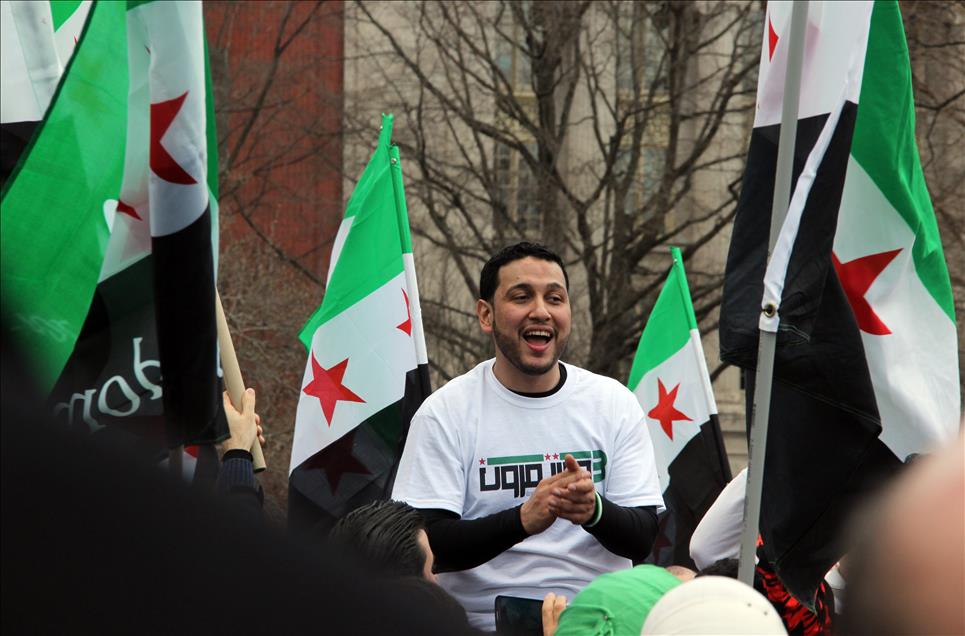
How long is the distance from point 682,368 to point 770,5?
438cm

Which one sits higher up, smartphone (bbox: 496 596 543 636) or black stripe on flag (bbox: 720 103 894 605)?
black stripe on flag (bbox: 720 103 894 605)

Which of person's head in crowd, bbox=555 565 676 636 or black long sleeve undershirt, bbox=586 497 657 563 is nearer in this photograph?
person's head in crowd, bbox=555 565 676 636

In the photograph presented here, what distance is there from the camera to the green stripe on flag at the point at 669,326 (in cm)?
851

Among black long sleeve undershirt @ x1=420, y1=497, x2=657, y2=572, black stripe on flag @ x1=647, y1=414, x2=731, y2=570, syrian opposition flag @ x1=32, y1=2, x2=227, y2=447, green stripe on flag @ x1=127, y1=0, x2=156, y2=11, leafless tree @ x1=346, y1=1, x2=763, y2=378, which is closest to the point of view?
syrian opposition flag @ x1=32, y1=2, x2=227, y2=447

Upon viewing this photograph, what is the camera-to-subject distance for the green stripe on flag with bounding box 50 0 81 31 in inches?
226

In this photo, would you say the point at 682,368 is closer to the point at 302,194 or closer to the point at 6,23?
the point at 6,23

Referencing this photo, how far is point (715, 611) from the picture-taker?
1820 millimetres

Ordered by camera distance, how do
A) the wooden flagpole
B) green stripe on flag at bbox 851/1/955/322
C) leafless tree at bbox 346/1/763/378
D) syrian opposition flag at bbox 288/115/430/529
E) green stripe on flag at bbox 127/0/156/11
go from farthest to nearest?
leafless tree at bbox 346/1/763/378
syrian opposition flag at bbox 288/115/430/529
the wooden flagpole
green stripe on flag at bbox 851/1/955/322
green stripe on flag at bbox 127/0/156/11

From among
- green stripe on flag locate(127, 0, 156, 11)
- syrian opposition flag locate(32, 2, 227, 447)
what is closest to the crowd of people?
syrian opposition flag locate(32, 2, 227, 447)

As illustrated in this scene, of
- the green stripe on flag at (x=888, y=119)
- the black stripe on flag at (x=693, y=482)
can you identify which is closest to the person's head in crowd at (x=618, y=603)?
the green stripe on flag at (x=888, y=119)

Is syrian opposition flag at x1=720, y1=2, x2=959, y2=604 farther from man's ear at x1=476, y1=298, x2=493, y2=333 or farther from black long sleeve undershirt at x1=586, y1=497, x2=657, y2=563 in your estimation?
man's ear at x1=476, y1=298, x2=493, y2=333

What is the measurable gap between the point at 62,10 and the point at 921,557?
17.2 ft

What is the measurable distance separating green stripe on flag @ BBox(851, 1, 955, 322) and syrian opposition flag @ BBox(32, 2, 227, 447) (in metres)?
2.07

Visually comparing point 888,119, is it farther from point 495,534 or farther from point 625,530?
point 495,534
